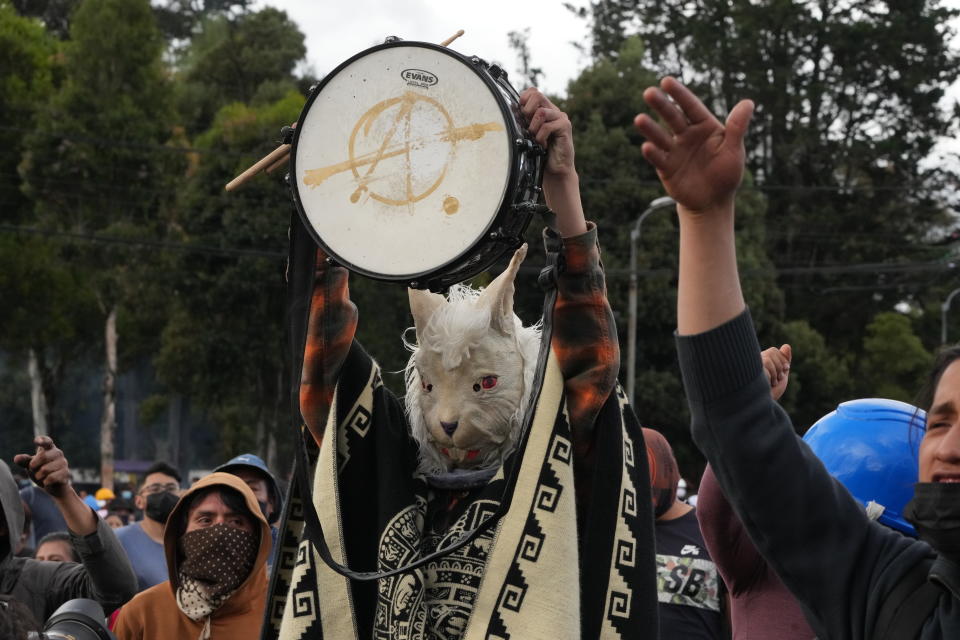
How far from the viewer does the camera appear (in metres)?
3.72

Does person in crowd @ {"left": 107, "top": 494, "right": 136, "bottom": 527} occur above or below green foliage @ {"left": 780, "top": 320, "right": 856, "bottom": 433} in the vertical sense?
above

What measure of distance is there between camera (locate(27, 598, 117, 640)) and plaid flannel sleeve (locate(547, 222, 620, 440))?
1472 mm

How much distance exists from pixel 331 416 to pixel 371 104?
780 mm

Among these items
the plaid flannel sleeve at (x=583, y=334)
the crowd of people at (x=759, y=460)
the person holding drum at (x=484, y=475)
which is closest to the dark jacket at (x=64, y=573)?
the crowd of people at (x=759, y=460)

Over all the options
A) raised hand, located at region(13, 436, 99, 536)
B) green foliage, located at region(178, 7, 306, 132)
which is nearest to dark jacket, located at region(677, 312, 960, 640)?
raised hand, located at region(13, 436, 99, 536)

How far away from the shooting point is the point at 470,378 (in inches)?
144

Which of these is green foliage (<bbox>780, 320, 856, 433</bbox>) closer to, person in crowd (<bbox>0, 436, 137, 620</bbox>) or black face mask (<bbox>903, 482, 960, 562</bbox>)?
person in crowd (<bbox>0, 436, 137, 620</bbox>)

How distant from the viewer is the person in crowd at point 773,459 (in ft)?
6.64

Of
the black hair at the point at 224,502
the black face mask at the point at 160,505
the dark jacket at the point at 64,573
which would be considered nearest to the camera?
the dark jacket at the point at 64,573

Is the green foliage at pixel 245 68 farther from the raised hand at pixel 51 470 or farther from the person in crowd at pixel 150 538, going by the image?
the raised hand at pixel 51 470

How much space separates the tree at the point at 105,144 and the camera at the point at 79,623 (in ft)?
84.4

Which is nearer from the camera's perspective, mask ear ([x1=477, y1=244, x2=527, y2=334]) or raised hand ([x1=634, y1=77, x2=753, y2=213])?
raised hand ([x1=634, y1=77, x2=753, y2=213])

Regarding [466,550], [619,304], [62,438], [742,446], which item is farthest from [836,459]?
[62,438]

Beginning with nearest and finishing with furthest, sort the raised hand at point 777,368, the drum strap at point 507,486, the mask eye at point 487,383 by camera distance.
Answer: the raised hand at point 777,368, the drum strap at point 507,486, the mask eye at point 487,383
